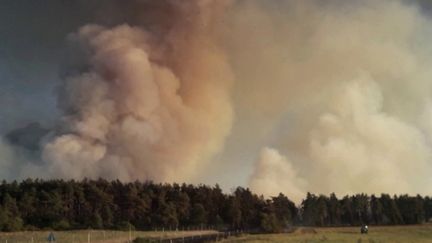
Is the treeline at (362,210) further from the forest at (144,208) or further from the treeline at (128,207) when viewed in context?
the treeline at (128,207)

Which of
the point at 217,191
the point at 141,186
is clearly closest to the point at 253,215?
the point at 217,191

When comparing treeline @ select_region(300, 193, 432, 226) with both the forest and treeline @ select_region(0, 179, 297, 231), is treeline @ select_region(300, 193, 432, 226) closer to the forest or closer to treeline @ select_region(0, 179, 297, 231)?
the forest

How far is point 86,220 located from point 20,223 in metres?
15.0

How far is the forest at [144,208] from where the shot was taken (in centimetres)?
11525

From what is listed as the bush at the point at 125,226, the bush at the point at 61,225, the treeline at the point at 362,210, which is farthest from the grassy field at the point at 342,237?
the treeline at the point at 362,210

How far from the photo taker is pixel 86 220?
118m

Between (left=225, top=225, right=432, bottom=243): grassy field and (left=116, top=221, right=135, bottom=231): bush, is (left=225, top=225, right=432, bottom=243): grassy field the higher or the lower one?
the lower one

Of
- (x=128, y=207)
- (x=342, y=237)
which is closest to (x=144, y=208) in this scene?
(x=128, y=207)

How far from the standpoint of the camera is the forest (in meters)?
115

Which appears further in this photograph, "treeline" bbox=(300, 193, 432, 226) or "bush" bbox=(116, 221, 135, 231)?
"treeline" bbox=(300, 193, 432, 226)

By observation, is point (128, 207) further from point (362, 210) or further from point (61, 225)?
point (362, 210)

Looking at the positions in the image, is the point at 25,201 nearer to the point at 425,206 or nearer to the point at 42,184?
the point at 42,184

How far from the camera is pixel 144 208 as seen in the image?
5128 inches

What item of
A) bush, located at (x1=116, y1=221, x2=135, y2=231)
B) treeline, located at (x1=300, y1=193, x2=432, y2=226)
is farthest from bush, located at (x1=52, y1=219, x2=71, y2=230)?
treeline, located at (x1=300, y1=193, x2=432, y2=226)
